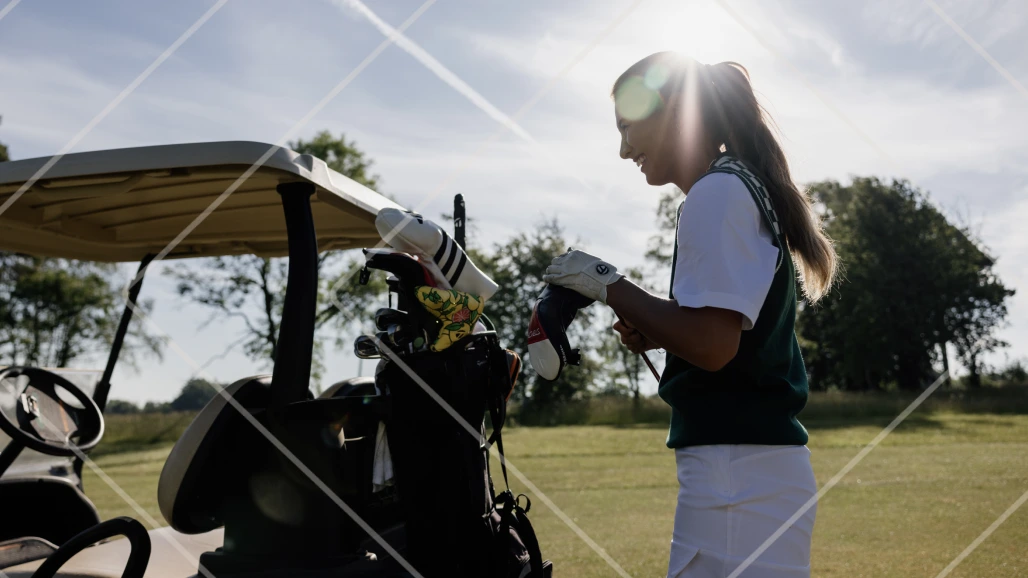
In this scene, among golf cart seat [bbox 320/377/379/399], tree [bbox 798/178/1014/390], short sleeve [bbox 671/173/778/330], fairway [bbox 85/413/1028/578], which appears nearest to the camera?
short sleeve [bbox 671/173/778/330]

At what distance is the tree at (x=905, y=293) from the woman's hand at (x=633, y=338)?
108ft

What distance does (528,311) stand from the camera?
32.0 metres

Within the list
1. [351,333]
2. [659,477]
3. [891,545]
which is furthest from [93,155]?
[351,333]

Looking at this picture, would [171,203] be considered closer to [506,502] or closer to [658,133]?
[506,502]

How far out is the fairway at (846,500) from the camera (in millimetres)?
5191

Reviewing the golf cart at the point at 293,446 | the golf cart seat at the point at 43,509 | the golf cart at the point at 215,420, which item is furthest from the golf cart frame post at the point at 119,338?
the golf cart at the point at 293,446

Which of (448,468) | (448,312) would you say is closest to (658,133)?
(448,312)

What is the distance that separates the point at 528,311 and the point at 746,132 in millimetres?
30265

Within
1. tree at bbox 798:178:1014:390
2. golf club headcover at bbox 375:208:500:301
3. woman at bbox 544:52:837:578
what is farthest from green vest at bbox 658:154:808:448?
tree at bbox 798:178:1014:390

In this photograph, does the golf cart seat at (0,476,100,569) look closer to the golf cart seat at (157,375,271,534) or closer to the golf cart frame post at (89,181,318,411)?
the golf cart seat at (157,375,271,534)

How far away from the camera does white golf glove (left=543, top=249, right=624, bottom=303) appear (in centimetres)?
163

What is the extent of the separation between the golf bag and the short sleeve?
963mm

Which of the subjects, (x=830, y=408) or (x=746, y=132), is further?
(x=830, y=408)

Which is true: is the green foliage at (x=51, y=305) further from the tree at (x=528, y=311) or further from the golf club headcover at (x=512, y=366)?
the golf club headcover at (x=512, y=366)
